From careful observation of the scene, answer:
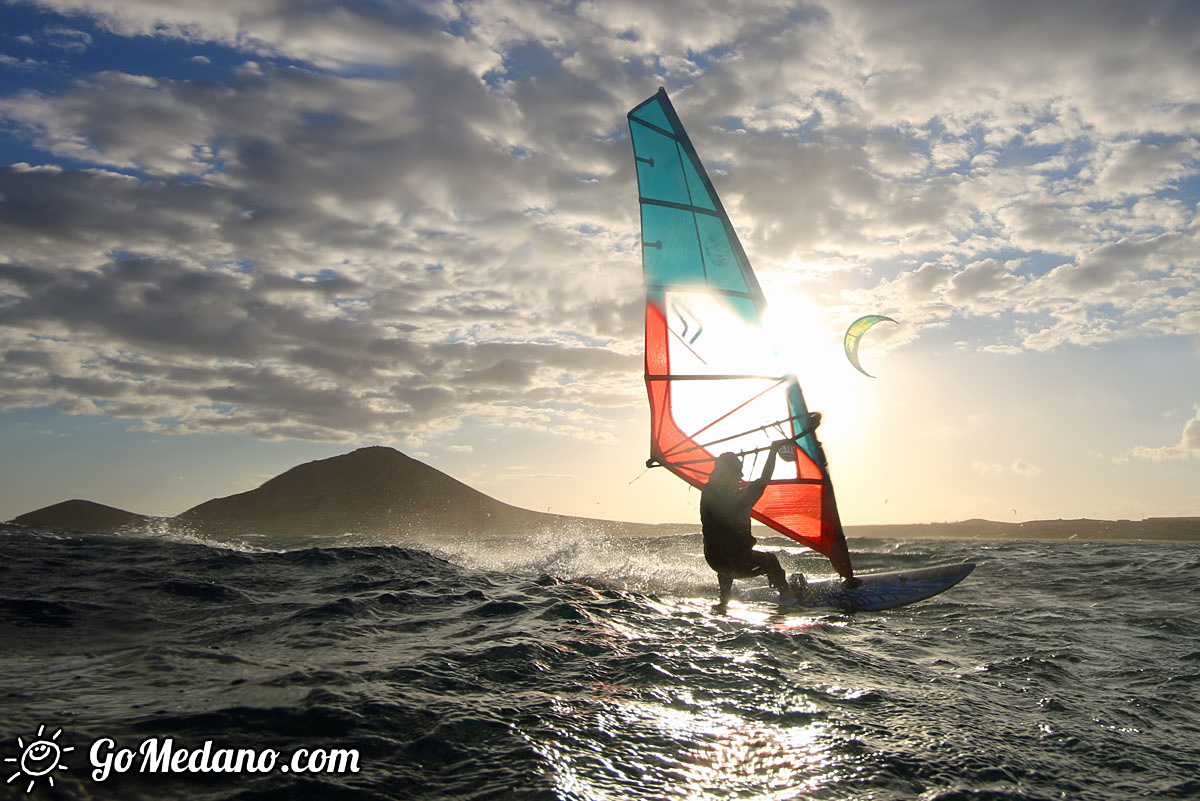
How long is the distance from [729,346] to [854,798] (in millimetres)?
6861

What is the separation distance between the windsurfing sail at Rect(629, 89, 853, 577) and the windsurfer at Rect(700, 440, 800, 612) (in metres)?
1.10

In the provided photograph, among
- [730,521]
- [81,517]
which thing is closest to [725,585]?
[730,521]

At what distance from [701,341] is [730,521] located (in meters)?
2.64

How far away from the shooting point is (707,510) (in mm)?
8328

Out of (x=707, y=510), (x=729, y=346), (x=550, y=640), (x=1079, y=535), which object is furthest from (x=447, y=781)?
(x=1079, y=535)

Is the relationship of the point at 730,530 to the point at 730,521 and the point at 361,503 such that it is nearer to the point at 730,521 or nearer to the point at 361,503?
the point at 730,521

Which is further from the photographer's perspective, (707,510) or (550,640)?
(707,510)

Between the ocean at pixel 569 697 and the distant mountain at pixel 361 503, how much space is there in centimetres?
4533

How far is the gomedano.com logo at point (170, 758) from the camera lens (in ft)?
9.71

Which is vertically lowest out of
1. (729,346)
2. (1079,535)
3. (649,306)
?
(1079,535)

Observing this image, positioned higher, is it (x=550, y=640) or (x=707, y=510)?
(x=707, y=510)

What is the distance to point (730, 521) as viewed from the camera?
8164 millimetres

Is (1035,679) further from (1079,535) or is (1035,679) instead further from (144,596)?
(1079,535)

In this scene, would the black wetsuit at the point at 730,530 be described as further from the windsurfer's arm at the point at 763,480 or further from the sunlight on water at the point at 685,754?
the sunlight on water at the point at 685,754
